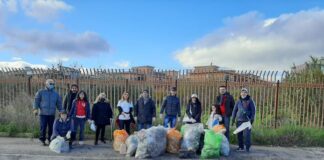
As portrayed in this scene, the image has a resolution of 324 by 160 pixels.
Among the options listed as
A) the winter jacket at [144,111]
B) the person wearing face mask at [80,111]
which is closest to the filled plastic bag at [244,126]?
the winter jacket at [144,111]

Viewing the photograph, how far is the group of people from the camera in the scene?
11250 mm

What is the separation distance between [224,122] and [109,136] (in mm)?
3525

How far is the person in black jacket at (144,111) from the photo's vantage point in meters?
12.1

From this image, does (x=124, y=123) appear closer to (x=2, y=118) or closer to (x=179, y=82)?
(x=179, y=82)

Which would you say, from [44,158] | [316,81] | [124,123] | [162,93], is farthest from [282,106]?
[44,158]

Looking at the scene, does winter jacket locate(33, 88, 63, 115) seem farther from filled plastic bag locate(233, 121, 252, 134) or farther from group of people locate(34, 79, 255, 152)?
filled plastic bag locate(233, 121, 252, 134)

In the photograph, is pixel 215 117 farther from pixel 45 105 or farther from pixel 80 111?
pixel 45 105

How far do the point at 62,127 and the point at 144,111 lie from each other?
2.38 metres

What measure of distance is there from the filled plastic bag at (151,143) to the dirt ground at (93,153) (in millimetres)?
276

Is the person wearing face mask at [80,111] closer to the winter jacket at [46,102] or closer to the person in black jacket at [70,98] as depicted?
the person in black jacket at [70,98]

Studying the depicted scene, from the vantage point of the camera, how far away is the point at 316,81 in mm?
15000

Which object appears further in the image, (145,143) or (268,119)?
(268,119)

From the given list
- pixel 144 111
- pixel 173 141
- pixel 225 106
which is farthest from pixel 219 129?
pixel 144 111

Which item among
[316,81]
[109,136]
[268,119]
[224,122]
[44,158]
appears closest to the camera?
[44,158]
